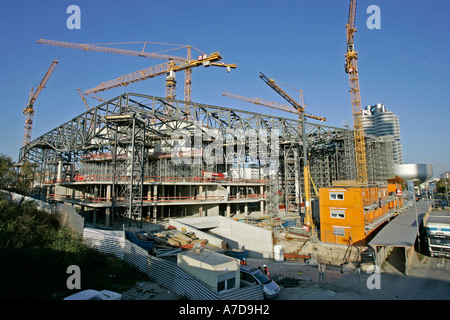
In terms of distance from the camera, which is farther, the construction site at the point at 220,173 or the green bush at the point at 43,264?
the construction site at the point at 220,173

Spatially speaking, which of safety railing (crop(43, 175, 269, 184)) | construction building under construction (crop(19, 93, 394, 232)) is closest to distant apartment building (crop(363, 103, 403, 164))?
construction building under construction (crop(19, 93, 394, 232))

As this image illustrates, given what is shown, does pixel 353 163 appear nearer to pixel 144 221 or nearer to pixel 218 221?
pixel 218 221

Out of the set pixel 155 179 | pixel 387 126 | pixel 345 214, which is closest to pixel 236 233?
pixel 345 214

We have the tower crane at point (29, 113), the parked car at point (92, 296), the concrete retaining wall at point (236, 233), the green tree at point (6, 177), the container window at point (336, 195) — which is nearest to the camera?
the parked car at point (92, 296)

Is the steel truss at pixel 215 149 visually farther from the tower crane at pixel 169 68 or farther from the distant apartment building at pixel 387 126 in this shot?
the distant apartment building at pixel 387 126

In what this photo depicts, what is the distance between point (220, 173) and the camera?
135 ft

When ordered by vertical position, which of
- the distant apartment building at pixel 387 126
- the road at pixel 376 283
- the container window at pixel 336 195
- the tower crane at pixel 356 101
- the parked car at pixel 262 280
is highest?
the distant apartment building at pixel 387 126

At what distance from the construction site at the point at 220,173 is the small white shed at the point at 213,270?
1017 centimetres

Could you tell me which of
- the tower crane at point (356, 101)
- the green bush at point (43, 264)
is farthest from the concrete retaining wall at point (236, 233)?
the tower crane at point (356, 101)

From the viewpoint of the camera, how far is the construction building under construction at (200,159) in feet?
103

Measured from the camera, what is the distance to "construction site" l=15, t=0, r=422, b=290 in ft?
76.7

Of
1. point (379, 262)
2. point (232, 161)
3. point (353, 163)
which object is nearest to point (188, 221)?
point (379, 262)

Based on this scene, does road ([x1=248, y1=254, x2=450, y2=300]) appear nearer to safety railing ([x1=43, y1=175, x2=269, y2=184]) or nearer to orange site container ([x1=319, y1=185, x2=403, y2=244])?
orange site container ([x1=319, y1=185, x2=403, y2=244])

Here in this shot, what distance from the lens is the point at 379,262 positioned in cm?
1609
